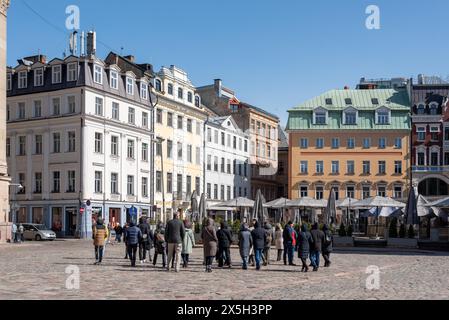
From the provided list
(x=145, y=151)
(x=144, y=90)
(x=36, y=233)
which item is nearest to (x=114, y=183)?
(x=145, y=151)

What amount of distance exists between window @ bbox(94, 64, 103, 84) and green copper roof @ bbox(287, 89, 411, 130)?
945 inches

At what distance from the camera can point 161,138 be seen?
59719 mm

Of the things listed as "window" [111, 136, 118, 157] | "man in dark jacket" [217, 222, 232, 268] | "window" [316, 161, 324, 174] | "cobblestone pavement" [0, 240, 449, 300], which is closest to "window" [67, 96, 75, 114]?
"window" [111, 136, 118, 157]

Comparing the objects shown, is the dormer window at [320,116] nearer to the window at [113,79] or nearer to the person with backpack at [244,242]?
the window at [113,79]

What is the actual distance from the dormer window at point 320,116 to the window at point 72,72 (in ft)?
91.6

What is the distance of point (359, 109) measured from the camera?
7188 centimetres

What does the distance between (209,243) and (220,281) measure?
11.0 feet

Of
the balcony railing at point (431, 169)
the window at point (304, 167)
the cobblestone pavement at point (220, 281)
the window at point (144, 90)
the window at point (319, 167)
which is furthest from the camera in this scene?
the window at point (304, 167)

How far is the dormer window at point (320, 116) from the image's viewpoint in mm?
71750

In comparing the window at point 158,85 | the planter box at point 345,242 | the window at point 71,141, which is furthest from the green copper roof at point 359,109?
the planter box at point 345,242

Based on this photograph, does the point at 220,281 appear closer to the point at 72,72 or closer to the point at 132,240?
the point at 132,240
